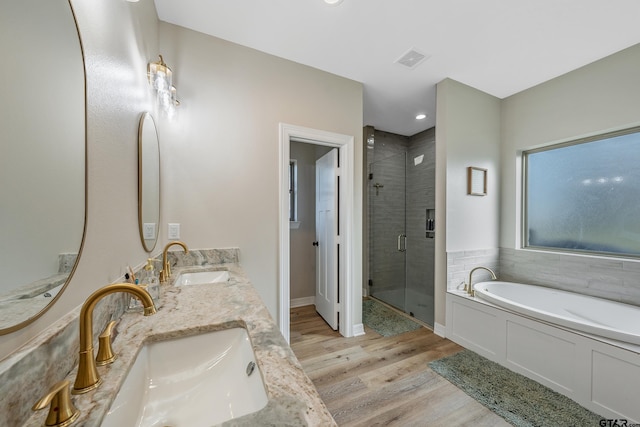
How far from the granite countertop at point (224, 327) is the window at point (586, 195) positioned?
10.5 ft

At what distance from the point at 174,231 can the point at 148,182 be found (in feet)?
1.75

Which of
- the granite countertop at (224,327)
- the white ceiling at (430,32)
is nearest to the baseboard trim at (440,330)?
the granite countertop at (224,327)

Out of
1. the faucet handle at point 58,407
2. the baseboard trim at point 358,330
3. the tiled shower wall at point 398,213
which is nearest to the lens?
the faucet handle at point 58,407

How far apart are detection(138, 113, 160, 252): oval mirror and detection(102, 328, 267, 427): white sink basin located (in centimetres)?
81

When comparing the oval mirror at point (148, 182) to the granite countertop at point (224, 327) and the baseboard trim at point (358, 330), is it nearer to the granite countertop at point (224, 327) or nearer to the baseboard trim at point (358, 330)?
the granite countertop at point (224, 327)

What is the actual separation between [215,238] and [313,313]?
1767 millimetres

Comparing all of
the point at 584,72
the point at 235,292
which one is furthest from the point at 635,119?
the point at 235,292

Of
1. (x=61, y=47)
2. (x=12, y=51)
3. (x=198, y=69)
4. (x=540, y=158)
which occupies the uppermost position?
(x=198, y=69)

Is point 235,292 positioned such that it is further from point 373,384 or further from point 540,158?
point 540,158

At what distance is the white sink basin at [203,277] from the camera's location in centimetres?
159

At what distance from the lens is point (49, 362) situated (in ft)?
1.62

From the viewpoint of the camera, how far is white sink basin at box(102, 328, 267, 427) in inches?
23.4

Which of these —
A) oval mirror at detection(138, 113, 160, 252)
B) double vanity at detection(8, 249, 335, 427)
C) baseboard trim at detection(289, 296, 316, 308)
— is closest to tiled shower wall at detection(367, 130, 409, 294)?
baseboard trim at detection(289, 296, 316, 308)

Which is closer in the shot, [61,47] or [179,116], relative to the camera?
[61,47]
